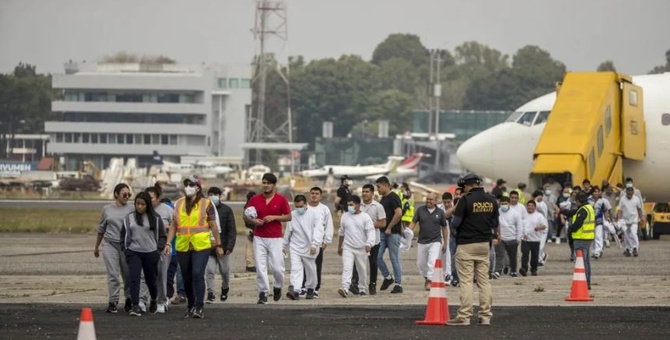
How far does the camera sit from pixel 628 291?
25.9 meters

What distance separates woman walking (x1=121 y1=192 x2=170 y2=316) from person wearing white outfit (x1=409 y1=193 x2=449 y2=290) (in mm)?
6201

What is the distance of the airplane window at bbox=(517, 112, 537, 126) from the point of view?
4772 centimetres

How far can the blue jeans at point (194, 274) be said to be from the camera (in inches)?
819

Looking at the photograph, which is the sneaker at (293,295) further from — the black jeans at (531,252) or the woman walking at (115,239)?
the black jeans at (531,252)

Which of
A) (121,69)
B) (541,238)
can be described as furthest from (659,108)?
(121,69)

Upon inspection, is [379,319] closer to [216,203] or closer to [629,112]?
[216,203]

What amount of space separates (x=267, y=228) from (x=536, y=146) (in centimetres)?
2315

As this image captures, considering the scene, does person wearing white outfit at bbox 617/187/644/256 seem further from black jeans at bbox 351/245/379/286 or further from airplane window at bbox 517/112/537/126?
black jeans at bbox 351/245/379/286

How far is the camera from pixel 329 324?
780 inches

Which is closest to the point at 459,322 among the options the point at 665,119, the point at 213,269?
the point at 213,269

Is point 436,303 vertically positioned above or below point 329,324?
above

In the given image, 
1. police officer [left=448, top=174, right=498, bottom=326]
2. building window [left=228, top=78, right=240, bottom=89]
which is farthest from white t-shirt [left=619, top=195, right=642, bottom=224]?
building window [left=228, top=78, right=240, bottom=89]

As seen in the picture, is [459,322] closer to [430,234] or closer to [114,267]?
[114,267]

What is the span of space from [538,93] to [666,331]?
6909 inches
